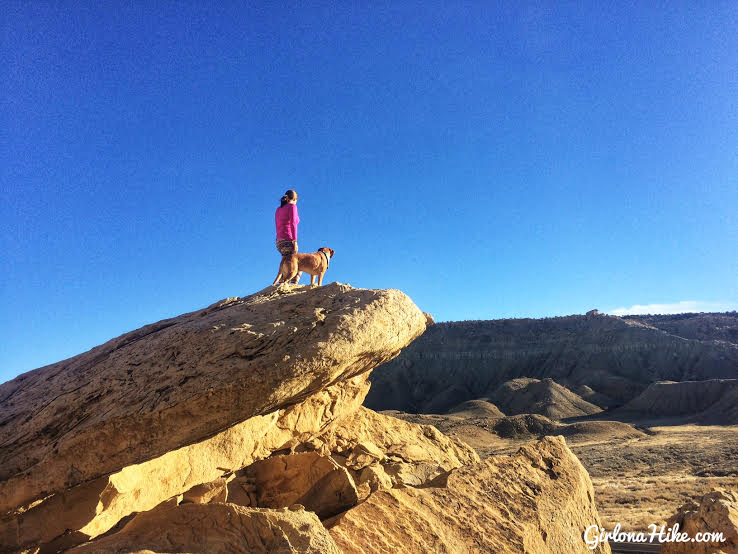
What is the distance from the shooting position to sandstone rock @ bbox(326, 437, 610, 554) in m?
4.38

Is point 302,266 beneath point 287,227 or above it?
beneath

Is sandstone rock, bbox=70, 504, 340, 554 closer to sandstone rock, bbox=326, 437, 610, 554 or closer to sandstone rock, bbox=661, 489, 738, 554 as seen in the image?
sandstone rock, bbox=326, 437, 610, 554

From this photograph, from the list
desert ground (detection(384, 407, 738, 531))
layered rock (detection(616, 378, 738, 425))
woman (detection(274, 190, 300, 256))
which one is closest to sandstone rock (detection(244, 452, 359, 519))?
woman (detection(274, 190, 300, 256))

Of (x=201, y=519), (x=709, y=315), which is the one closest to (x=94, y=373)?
(x=201, y=519)

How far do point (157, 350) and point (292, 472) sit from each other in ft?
7.09

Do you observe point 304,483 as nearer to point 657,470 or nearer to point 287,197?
point 287,197

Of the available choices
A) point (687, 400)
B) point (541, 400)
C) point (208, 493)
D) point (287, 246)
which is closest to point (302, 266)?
point (287, 246)

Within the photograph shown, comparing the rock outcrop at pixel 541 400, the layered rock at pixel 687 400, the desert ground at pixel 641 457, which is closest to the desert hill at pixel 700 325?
the layered rock at pixel 687 400

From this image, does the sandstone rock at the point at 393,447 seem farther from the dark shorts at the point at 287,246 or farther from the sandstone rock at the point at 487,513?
the dark shorts at the point at 287,246

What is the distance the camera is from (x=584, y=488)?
21.6 feet

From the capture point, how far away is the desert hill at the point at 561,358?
50.7 metres

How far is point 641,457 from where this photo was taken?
24.8m

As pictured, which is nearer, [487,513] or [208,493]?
[487,513]

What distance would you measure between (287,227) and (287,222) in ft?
0.24
